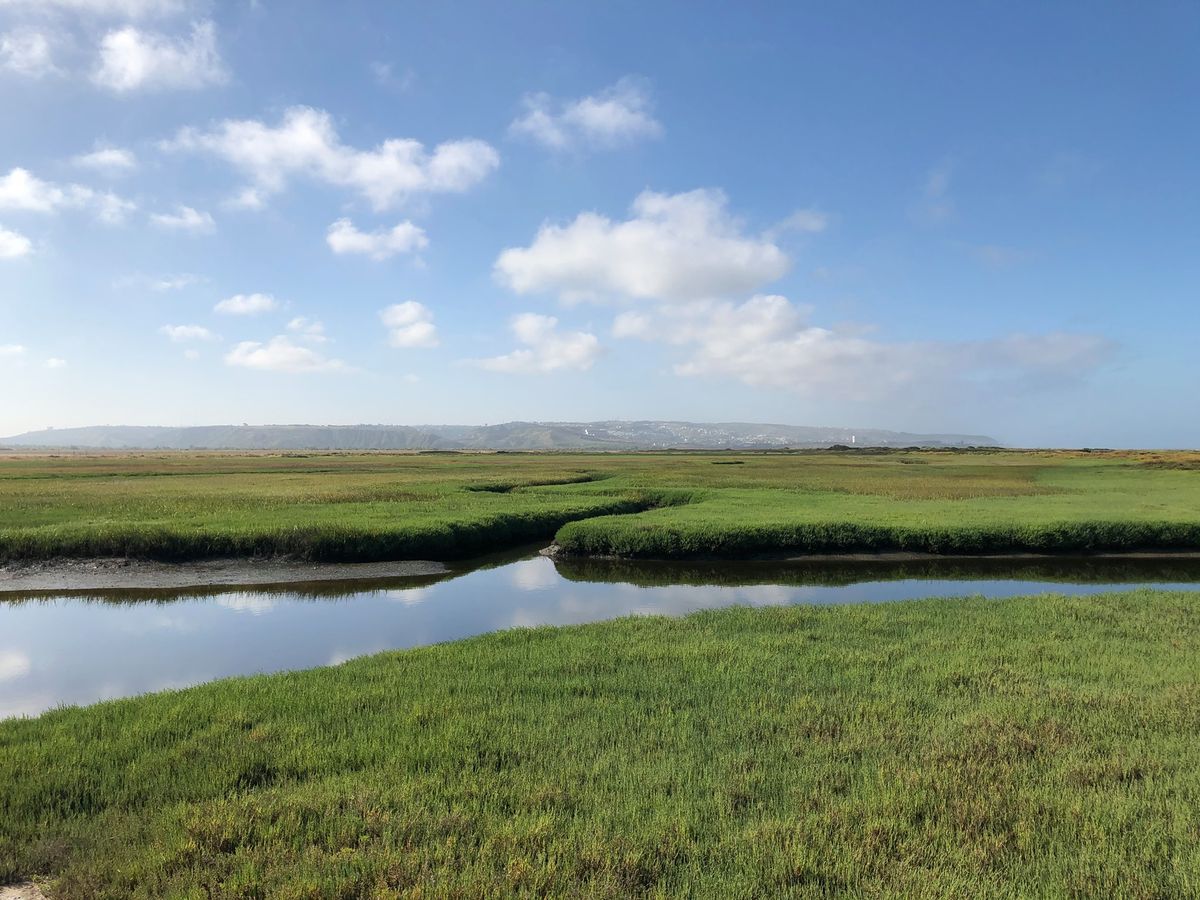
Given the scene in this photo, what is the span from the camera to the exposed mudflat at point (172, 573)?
22.6 meters

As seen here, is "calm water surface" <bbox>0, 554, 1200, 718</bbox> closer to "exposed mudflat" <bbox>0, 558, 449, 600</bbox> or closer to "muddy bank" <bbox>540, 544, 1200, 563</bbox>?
"muddy bank" <bbox>540, 544, 1200, 563</bbox>

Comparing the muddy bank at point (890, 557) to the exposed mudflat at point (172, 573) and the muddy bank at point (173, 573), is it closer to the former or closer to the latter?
the muddy bank at point (173, 573)

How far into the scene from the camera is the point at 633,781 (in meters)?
6.86

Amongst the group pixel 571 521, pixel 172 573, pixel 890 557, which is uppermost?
pixel 571 521

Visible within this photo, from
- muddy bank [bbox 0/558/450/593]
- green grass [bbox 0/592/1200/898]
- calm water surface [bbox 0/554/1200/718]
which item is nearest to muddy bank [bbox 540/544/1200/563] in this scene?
calm water surface [bbox 0/554/1200/718]

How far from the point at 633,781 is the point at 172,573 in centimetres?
2288

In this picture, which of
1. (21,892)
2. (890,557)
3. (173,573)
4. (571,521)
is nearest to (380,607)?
(173,573)

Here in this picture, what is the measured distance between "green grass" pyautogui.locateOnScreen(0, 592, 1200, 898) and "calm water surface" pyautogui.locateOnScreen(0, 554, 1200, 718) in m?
4.57

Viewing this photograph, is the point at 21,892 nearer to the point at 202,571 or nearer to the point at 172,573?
the point at 202,571

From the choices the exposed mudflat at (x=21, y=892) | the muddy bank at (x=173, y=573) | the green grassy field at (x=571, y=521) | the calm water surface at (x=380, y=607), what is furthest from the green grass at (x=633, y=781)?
the green grassy field at (x=571, y=521)

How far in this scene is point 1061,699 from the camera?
361 inches

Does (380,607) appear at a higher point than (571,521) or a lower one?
lower

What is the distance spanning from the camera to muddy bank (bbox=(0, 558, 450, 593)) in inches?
891

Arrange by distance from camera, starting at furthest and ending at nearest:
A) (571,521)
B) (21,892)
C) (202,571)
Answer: (571,521)
(202,571)
(21,892)
